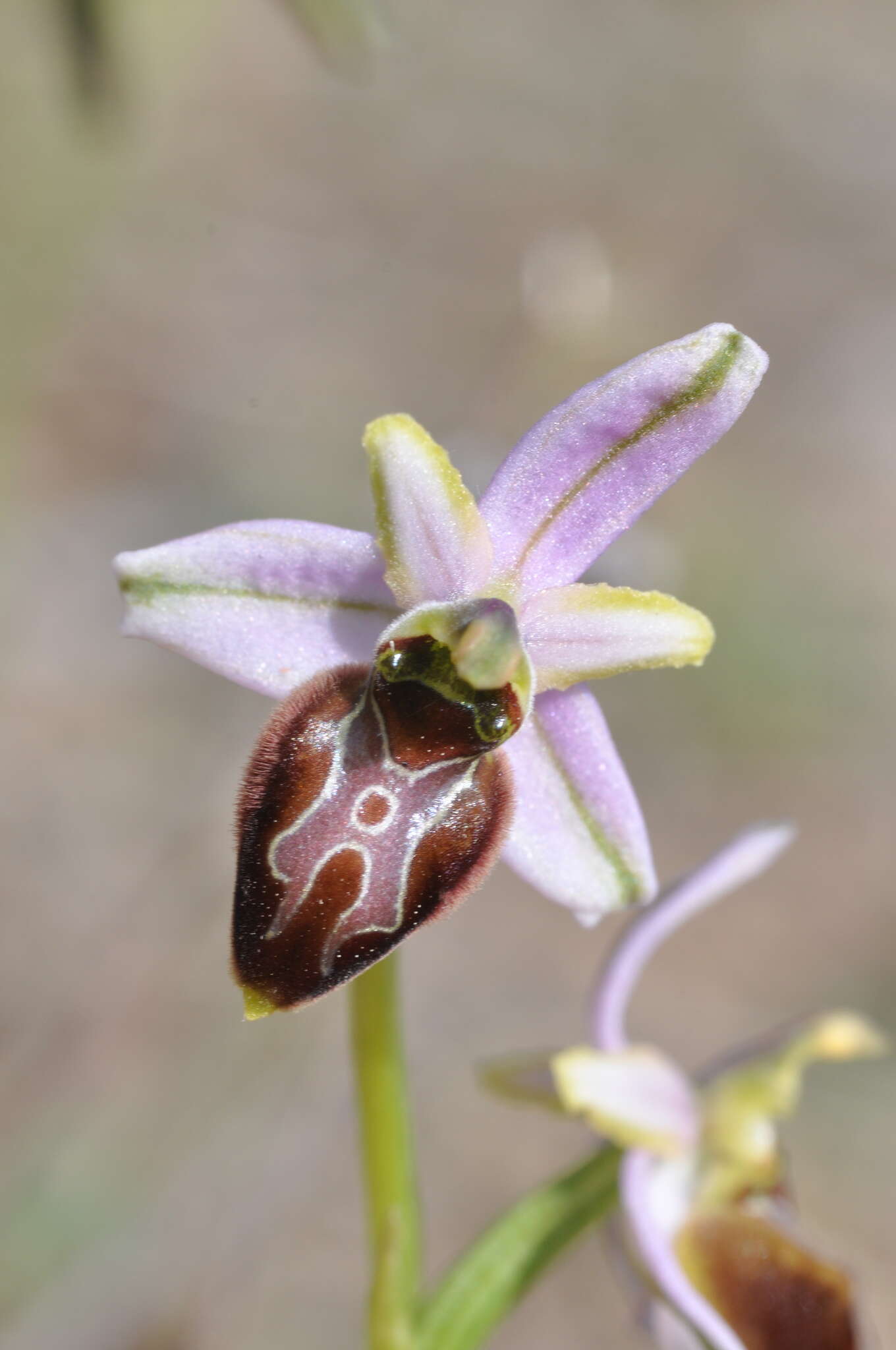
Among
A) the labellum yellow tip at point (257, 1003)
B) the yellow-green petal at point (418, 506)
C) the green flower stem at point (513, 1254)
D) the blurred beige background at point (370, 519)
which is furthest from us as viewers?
the blurred beige background at point (370, 519)

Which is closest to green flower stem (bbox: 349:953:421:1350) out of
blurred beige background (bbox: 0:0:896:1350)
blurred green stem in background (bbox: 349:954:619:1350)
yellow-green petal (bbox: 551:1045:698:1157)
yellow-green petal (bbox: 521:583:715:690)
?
blurred green stem in background (bbox: 349:954:619:1350)

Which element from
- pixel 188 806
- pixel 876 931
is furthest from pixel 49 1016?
pixel 876 931

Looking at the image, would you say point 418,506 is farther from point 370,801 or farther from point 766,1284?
point 766,1284

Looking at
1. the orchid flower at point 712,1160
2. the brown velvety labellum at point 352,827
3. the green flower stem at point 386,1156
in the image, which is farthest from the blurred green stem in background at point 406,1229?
the brown velvety labellum at point 352,827

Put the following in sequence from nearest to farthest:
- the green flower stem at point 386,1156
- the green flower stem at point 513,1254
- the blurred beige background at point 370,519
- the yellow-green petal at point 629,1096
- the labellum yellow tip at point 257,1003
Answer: the labellum yellow tip at point 257,1003 < the green flower stem at point 386,1156 < the green flower stem at point 513,1254 < the yellow-green petal at point 629,1096 < the blurred beige background at point 370,519

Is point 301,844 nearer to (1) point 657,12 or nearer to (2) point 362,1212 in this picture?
(2) point 362,1212

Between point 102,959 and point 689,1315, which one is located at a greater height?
point 102,959

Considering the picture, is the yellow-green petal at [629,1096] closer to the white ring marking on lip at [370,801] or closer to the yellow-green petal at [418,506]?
the white ring marking on lip at [370,801]
